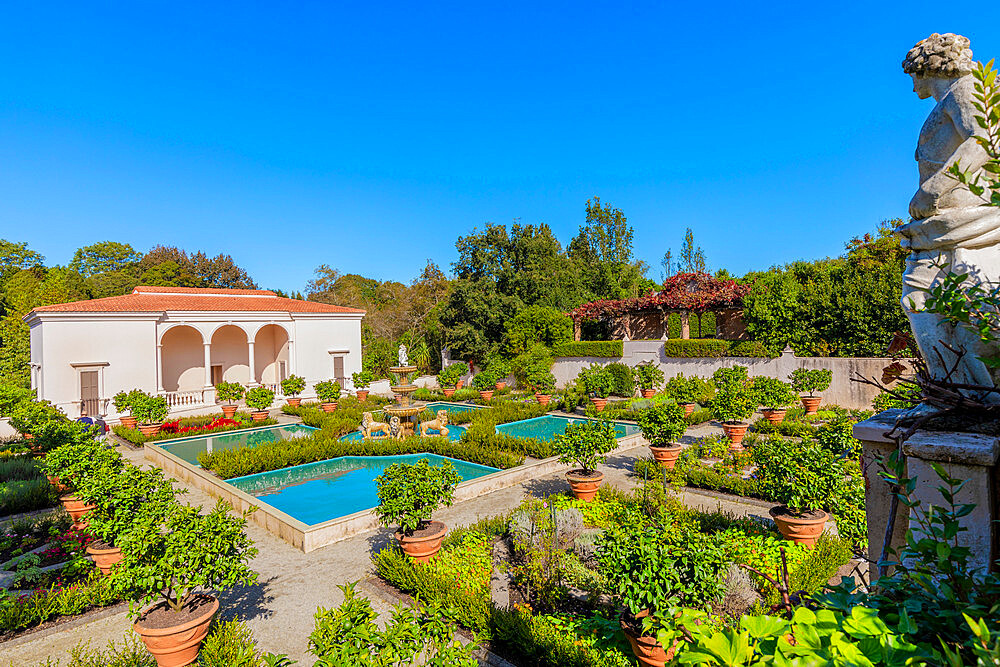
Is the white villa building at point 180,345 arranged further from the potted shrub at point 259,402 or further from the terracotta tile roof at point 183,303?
the potted shrub at point 259,402

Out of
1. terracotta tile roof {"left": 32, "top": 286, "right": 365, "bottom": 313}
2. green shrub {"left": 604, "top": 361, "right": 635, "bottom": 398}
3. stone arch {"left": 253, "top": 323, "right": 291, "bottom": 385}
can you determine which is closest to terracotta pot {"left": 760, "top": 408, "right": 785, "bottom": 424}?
green shrub {"left": 604, "top": 361, "right": 635, "bottom": 398}

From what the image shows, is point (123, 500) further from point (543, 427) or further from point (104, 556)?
point (543, 427)

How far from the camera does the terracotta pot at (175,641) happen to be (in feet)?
13.8

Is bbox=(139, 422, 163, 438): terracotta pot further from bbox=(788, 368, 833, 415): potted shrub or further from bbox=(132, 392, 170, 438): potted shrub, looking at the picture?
bbox=(788, 368, 833, 415): potted shrub

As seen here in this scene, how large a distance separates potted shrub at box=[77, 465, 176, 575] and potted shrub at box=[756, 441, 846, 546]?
673cm

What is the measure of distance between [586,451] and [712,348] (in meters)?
14.5

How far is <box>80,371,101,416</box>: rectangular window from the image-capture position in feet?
65.3

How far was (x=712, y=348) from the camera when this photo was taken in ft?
68.3

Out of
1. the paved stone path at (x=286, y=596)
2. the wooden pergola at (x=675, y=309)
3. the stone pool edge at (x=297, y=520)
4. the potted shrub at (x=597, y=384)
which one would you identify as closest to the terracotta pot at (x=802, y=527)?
the paved stone path at (x=286, y=596)

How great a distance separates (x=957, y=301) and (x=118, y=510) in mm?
6387

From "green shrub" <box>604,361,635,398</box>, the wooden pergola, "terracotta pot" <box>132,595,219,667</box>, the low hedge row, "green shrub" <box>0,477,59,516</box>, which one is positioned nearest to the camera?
"terracotta pot" <box>132,595,219,667</box>

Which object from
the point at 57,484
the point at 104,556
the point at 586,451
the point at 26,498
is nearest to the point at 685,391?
the point at 586,451

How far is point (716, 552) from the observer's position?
381cm

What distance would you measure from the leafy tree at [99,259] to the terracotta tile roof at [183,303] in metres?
22.0
